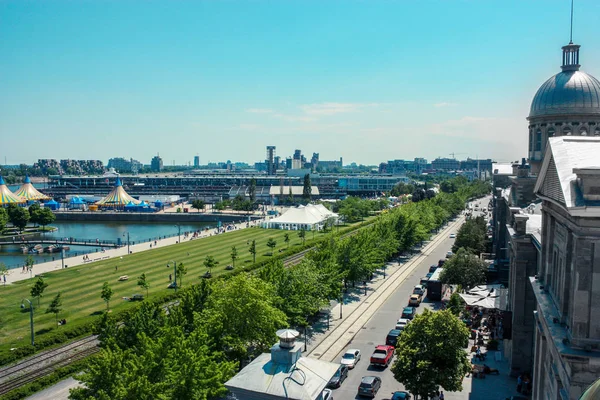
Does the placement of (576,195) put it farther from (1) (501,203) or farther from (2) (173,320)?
(1) (501,203)

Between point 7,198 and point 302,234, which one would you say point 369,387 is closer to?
point 302,234

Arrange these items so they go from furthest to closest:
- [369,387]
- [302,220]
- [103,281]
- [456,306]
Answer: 1. [302,220]
2. [103,281]
3. [456,306]
4. [369,387]

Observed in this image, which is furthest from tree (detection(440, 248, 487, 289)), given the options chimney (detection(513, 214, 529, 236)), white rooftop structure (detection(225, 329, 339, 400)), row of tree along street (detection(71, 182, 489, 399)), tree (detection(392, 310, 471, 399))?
white rooftop structure (detection(225, 329, 339, 400))

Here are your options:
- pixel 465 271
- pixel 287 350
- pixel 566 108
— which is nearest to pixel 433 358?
pixel 287 350

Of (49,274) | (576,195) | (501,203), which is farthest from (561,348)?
(49,274)

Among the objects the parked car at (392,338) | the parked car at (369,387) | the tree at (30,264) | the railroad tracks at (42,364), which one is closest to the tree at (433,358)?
the parked car at (369,387)

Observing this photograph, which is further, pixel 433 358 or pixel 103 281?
pixel 103 281

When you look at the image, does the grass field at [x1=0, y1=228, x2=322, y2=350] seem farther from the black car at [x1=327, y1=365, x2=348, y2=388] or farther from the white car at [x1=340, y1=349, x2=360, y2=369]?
the black car at [x1=327, y1=365, x2=348, y2=388]
